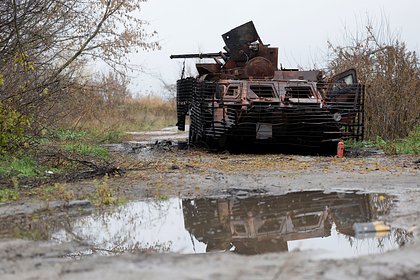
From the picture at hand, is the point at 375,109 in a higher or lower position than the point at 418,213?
higher

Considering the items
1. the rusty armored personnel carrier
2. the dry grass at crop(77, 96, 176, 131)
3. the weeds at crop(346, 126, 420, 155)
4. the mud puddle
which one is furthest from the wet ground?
the dry grass at crop(77, 96, 176, 131)

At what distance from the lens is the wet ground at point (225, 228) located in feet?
12.7

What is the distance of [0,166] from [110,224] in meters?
4.11

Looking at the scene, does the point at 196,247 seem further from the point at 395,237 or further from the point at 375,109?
the point at 375,109

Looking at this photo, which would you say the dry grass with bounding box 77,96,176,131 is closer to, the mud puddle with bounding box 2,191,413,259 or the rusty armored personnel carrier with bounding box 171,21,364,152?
the rusty armored personnel carrier with bounding box 171,21,364,152

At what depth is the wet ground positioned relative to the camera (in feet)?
12.7

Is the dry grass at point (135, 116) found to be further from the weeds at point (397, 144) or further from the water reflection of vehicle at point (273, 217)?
the water reflection of vehicle at point (273, 217)

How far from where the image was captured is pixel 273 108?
12.5 m

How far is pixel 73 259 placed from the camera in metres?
4.28

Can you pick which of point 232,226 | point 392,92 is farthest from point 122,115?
point 232,226

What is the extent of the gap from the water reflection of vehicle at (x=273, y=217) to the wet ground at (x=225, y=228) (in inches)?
0.4

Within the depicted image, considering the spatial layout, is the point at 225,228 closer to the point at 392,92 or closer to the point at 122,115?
the point at 392,92

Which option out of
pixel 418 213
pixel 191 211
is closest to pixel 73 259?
pixel 191 211

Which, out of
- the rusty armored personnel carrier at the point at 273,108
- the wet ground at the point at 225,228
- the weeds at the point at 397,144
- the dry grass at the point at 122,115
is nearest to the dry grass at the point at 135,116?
the dry grass at the point at 122,115
